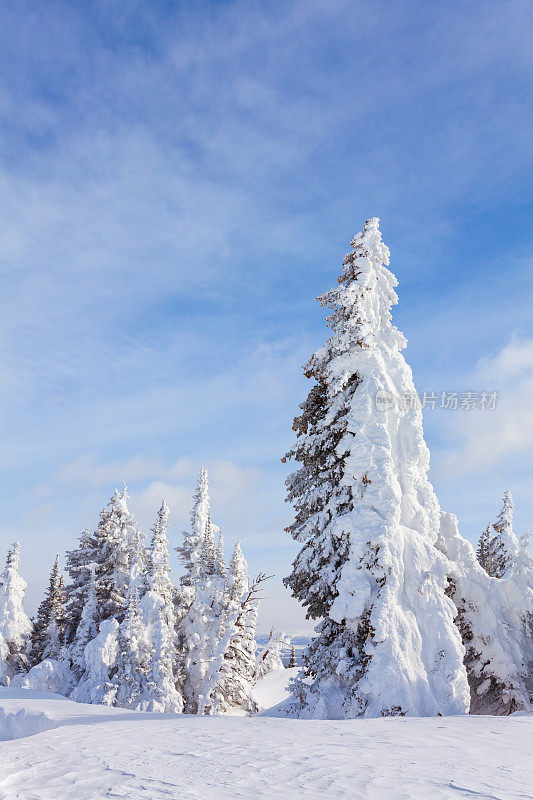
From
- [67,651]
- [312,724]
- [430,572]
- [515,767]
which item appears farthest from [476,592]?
[67,651]

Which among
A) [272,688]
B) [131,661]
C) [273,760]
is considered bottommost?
[272,688]

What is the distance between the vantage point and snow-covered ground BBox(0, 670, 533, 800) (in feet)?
15.2

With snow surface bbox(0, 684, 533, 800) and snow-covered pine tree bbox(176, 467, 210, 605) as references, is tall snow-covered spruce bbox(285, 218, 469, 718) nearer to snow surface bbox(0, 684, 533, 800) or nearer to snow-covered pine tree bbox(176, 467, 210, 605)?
snow surface bbox(0, 684, 533, 800)

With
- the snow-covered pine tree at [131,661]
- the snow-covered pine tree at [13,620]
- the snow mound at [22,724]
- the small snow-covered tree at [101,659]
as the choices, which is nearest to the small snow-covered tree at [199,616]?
the snow-covered pine tree at [131,661]

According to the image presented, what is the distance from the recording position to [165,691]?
26656 millimetres

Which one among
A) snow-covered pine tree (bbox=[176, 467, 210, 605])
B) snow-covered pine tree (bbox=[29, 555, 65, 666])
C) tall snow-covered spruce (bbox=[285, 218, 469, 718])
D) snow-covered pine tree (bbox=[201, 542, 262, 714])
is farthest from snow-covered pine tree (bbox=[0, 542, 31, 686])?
tall snow-covered spruce (bbox=[285, 218, 469, 718])

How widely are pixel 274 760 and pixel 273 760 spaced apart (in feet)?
0.04

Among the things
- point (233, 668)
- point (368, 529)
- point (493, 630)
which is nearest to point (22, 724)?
point (368, 529)

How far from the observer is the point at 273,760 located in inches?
226

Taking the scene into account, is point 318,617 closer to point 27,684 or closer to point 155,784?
point 155,784

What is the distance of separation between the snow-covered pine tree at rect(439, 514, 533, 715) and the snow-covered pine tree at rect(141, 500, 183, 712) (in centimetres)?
1812

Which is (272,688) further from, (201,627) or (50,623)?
(50,623)

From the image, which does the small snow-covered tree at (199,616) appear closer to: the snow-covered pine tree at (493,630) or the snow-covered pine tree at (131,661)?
the snow-covered pine tree at (131,661)

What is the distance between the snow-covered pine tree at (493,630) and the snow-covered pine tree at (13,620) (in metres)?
36.9
